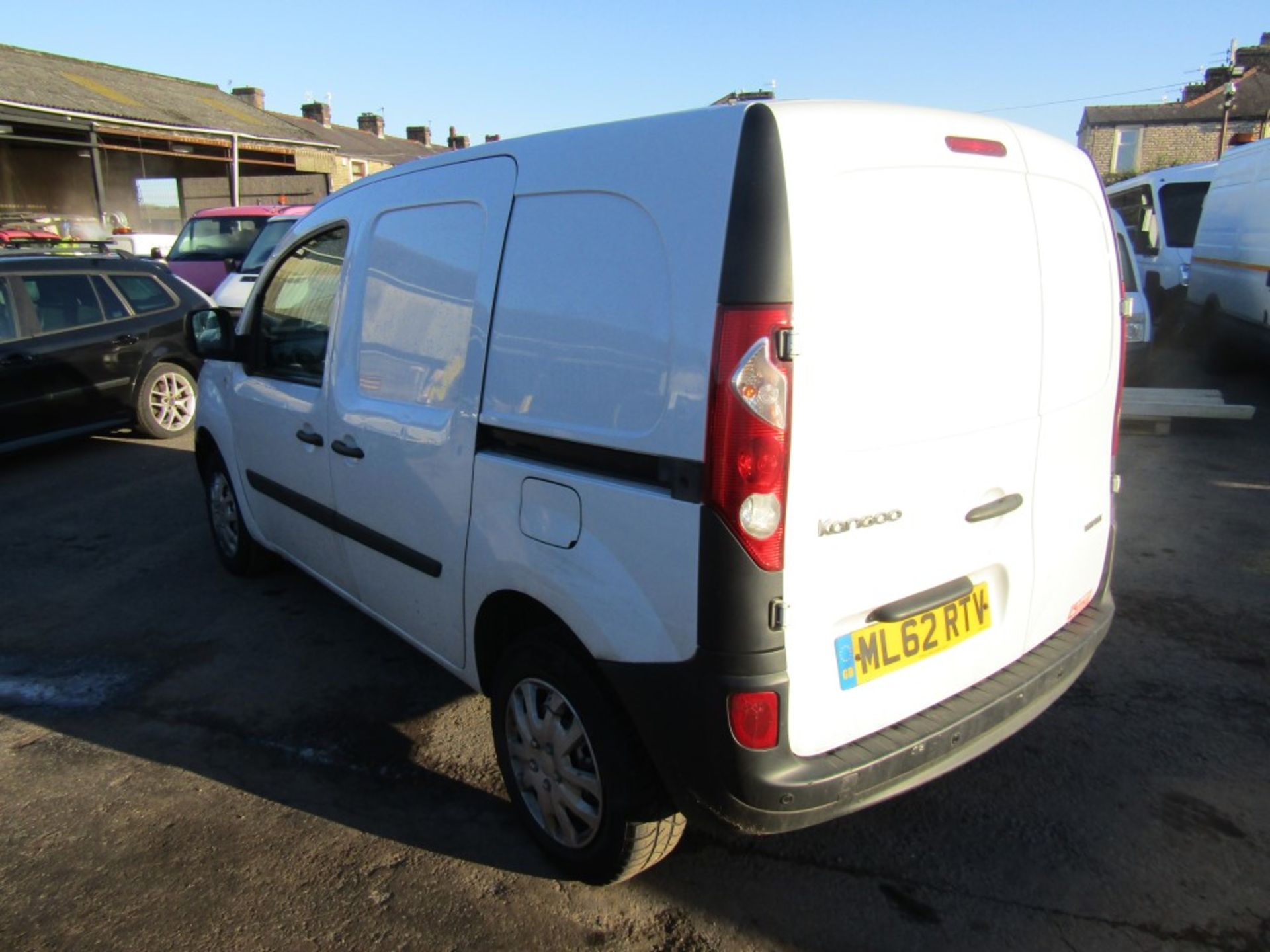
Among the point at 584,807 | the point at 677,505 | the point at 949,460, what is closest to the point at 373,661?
the point at 584,807

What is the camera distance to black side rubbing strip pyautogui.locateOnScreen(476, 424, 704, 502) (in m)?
2.03

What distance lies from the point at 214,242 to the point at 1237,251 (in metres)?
13.0

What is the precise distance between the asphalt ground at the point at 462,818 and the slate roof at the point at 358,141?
79.9 feet

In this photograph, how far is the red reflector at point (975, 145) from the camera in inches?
88.7

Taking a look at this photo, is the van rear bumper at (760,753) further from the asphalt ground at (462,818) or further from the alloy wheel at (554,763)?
the asphalt ground at (462,818)

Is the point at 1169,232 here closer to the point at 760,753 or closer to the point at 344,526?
the point at 344,526

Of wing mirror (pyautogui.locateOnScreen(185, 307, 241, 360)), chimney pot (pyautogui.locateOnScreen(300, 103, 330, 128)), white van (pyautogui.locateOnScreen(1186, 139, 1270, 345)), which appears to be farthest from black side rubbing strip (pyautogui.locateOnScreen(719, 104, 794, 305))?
chimney pot (pyautogui.locateOnScreen(300, 103, 330, 128))

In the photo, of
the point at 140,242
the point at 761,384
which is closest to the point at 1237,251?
the point at 761,384

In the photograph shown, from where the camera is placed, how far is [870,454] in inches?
82.7

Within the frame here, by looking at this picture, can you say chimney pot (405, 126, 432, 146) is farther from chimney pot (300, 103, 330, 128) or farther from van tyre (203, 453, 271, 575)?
van tyre (203, 453, 271, 575)

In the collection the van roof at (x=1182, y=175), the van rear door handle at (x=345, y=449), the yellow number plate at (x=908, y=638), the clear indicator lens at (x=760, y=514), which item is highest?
the van roof at (x=1182, y=175)

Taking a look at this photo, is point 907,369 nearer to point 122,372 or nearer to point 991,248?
point 991,248

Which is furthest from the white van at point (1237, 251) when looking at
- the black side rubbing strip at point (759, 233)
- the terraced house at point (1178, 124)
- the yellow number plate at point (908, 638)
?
the terraced house at point (1178, 124)

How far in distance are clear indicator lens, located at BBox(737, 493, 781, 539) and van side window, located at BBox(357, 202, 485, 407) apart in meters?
1.12
